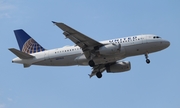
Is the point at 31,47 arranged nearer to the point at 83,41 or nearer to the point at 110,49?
the point at 83,41

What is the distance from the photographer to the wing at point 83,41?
50.6 m

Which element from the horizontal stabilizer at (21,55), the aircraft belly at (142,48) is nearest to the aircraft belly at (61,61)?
the horizontal stabilizer at (21,55)

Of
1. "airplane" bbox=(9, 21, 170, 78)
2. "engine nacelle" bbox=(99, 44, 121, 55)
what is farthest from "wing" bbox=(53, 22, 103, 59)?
"engine nacelle" bbox=(99, 44, 121, 55)

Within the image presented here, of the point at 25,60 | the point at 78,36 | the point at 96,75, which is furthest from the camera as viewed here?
the point at 96,75

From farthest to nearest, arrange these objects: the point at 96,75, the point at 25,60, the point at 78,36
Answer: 1. the point at 96,75
2. the point at 25,60
3. the point at 78,36

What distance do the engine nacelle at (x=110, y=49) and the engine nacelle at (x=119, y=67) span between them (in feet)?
24.5

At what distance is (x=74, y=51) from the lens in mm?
54625

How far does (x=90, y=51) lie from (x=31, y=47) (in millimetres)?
9650

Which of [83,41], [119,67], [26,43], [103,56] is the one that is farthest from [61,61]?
[119,67]

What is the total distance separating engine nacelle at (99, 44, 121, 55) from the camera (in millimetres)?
51750

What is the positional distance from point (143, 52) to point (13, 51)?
1660 centimetres

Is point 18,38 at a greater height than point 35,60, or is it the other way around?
point 18,38

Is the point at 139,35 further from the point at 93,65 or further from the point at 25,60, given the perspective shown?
the point at 25,60

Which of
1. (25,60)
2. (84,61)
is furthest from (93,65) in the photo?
(25,60)
